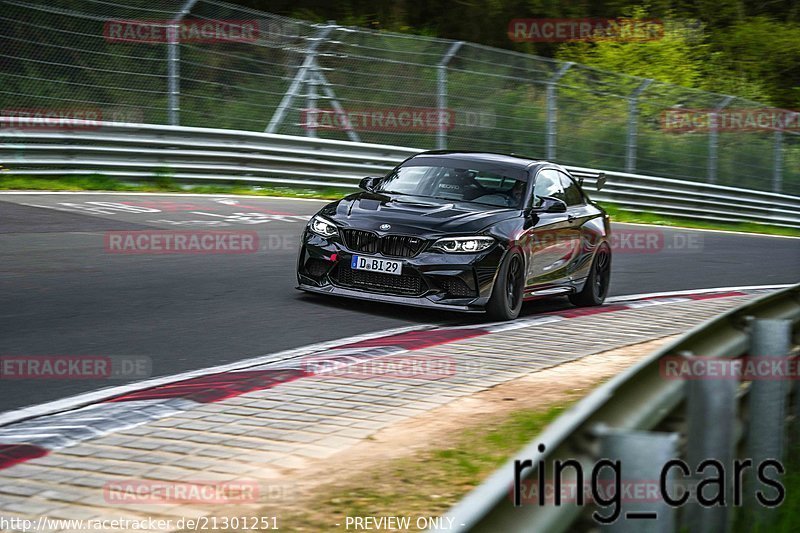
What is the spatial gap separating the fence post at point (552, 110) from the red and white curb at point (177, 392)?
1511 centimetres

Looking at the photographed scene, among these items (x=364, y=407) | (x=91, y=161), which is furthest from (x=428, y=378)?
(x=91, y=161)

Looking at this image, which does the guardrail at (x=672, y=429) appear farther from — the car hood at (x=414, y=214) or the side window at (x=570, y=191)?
the side window at (x=570, y=191)

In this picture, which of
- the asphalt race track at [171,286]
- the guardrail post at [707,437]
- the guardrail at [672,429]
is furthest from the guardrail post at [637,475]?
the asphalt race track at [171,286]

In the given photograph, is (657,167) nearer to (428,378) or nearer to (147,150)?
(147,150)

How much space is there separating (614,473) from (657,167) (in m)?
25.2

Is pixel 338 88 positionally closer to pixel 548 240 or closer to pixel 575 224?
pixel 575 224

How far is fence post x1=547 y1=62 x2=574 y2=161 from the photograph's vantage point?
24422mm

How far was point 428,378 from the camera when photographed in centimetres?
766

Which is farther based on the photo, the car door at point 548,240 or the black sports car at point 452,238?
the car door at point 548,240

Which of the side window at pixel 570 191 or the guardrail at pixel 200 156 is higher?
the guardrail at pixel 200 156

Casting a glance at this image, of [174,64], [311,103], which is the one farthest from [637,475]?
[311,103]

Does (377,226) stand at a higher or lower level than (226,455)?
higher

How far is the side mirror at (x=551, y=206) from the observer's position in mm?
10961

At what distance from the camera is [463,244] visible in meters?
9.95
